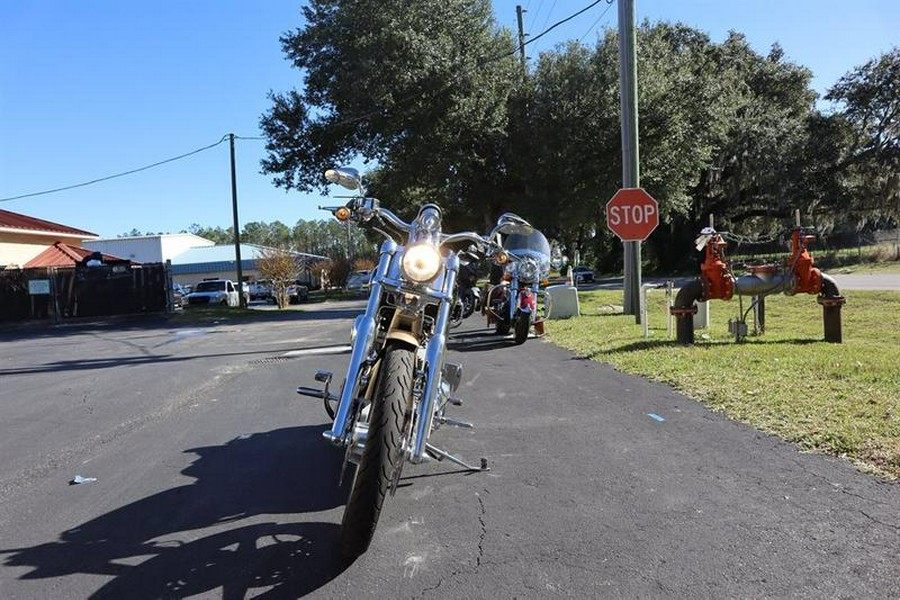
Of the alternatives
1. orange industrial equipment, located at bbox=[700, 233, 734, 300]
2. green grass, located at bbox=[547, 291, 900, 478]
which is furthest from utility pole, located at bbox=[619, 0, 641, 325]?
orange industrial equipment, located at bbox=[700, 233, 734, 300]

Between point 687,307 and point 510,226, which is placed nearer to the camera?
point 510,226

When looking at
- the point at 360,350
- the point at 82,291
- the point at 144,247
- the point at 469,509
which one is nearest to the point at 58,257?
the point at 82,291

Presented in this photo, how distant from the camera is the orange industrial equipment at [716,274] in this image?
32.8ft

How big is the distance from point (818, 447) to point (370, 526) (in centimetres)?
347

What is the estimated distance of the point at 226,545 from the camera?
3654 mm

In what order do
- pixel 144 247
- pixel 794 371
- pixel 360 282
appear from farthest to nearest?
pixel 144 247
pixel 794 371
pixel 360 282

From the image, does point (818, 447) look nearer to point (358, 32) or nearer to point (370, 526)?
point (370, 526)

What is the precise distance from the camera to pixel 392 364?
140 inches

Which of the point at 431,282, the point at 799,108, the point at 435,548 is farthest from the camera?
the point at 799,108

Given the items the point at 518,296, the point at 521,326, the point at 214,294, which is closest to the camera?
the point at 521,326

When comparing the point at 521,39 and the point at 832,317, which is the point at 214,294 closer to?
the point at 521,39

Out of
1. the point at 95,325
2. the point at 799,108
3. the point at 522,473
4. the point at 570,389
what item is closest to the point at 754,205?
the point at 799,108

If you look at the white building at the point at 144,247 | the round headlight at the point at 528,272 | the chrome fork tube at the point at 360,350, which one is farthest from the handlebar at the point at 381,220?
the white building at the point at 144,247

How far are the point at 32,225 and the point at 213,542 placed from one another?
3274 centimetres
